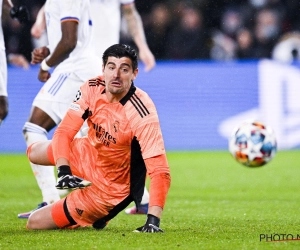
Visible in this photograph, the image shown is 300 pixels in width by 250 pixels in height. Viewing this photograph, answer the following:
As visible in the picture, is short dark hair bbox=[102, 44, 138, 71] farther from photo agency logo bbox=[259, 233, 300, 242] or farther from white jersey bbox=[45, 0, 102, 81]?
white jersey bbox=[45, 0, 102, 81]

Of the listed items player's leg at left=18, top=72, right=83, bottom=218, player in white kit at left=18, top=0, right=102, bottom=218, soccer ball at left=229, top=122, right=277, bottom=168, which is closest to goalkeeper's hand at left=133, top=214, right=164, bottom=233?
player in white kit at left=18, top=0, right=102, bottom=218

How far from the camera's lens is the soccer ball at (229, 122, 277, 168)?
753 cm

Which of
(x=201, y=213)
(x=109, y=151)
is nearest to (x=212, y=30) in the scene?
(x=201, y=213)

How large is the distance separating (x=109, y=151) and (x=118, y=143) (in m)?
0.13

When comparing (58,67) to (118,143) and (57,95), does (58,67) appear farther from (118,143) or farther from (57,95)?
(118,143)

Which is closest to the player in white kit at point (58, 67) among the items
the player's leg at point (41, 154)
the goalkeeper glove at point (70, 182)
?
the player's leg at point (41, 154)

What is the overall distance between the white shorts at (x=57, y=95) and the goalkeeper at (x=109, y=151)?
1.30 m

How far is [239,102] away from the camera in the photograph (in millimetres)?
14922

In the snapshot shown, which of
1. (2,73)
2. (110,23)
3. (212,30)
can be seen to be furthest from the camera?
(212,30)

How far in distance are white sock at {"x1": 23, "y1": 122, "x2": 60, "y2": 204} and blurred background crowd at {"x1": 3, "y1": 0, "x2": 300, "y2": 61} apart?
8.53 meters

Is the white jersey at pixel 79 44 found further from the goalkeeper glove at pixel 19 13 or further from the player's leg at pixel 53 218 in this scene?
the player's leg at pixel 53 218

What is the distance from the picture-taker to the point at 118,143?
595 centimetres

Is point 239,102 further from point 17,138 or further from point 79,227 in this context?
point 79,227

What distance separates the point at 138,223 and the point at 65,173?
4.20 feet
